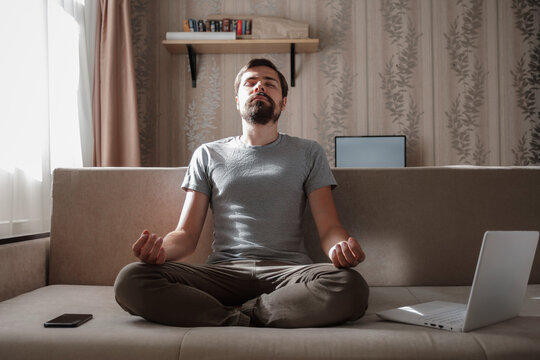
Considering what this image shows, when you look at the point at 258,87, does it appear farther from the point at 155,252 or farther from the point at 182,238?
the point at 155,252

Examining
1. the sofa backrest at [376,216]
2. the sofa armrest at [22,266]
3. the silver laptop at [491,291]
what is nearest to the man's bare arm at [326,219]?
the sofa backrest at [376,216]

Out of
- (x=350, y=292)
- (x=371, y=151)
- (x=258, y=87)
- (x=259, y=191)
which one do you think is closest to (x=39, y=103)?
(x=258, y=87)

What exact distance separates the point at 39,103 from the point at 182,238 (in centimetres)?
116

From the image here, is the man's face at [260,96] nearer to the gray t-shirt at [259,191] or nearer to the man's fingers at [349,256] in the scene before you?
the gray t-shirt at [259,191]

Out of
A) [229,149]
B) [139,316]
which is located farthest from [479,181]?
[139,316]

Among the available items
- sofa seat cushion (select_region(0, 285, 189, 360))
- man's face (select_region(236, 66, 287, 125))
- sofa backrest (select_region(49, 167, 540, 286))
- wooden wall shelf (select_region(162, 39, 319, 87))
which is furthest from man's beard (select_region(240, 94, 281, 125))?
wooden wall shelf (select_region(162, 39, 319, 87))

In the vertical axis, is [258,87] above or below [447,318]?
above

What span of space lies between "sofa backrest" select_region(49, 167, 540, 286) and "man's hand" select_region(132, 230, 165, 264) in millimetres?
472

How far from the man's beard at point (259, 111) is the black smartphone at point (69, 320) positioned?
866 mm

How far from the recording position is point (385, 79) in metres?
3.51

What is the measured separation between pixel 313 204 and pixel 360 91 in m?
2.21

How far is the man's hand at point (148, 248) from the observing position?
1.13 meters

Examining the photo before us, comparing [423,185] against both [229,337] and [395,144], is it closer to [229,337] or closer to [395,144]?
[229,337]

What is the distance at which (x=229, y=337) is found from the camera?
100cm
